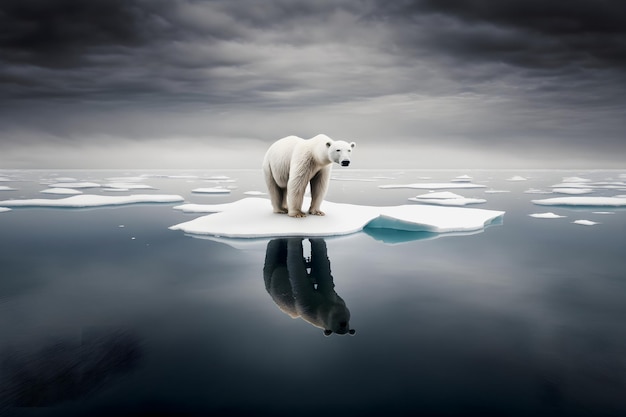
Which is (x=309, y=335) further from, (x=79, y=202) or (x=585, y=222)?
(x=79, y=202)

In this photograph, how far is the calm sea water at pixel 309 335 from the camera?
7.48 feet

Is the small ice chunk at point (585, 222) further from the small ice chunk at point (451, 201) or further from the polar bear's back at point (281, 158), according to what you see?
the polar bear's back at point (281, 158)

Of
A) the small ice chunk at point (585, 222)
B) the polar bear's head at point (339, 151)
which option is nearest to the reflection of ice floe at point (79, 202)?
the polar bear's head at point (339, 151)

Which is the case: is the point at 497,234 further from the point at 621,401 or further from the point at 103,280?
the point at 103,280

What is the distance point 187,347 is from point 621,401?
9.18 feet

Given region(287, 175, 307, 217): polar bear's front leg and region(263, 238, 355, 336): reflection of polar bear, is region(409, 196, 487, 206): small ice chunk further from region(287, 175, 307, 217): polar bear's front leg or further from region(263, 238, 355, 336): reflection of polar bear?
region(263, 238, 355, 336): reflection of polar bear

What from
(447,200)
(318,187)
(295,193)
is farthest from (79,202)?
(447,200)

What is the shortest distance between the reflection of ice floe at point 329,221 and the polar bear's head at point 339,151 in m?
1.38

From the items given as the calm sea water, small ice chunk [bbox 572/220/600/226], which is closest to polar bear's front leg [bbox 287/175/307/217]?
the calm sea water

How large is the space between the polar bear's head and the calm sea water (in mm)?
1482

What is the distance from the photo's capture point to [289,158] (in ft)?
24.6

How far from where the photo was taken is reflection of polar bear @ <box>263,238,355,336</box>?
3512 mm

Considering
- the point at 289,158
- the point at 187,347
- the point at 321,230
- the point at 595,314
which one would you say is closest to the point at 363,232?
the point at 321,230

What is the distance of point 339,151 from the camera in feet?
21.4
